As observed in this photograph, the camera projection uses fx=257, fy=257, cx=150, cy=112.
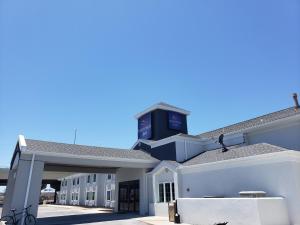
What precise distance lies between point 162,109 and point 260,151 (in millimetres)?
13894

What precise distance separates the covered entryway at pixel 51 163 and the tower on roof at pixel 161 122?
15.5 feet

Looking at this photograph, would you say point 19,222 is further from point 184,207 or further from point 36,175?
point 184,207

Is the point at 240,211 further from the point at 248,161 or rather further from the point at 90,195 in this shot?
the point at 90,195

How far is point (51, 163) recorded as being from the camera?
20.0 meters

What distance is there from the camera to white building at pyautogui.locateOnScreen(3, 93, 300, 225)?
42.8 ft

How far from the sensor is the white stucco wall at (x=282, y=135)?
59.4 feet

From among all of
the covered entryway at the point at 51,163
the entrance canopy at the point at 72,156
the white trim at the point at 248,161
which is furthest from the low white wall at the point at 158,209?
the entrance canopy at the point at 72,156

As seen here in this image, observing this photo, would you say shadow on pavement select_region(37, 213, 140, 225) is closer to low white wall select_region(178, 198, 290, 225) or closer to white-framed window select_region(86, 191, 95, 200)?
low white wall select_region(178, 198, 290, 225)

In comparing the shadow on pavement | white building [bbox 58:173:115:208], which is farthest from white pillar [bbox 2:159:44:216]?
white building [bbox 58:173:115:208]

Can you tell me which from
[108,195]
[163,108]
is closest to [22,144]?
[163,108]

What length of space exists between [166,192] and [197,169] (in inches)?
134

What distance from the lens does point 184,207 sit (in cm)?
1562

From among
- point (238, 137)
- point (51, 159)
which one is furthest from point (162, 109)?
point (51, 159)

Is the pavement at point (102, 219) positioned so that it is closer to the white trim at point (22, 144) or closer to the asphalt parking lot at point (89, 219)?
the asphalt parking lot at point (89, 219)
